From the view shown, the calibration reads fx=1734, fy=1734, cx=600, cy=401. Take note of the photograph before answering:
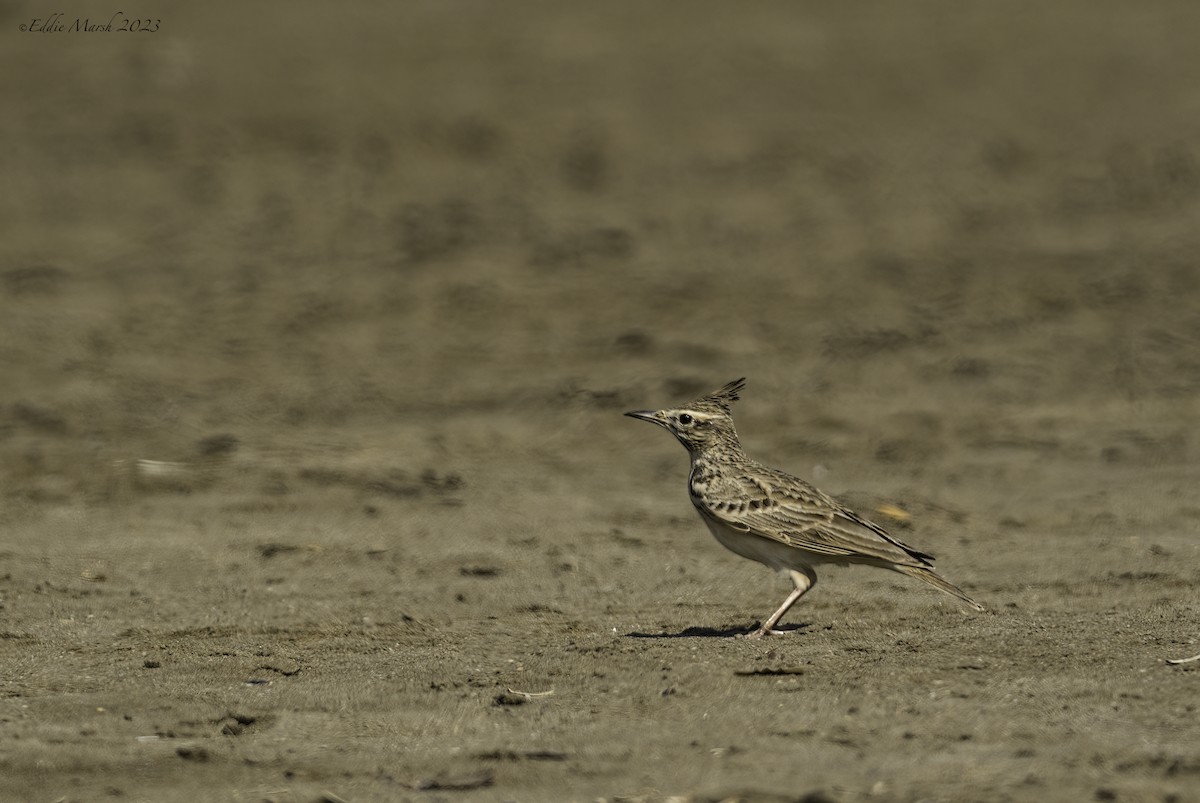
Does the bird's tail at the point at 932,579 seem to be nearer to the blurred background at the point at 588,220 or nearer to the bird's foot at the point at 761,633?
the bird's foot at the point at 761,633

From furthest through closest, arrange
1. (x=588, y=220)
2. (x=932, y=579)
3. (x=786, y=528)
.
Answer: (x=588, y=220) < (x=786, y=528) < (x=932, y=579)

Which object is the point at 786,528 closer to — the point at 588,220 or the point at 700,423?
the point at 700,423

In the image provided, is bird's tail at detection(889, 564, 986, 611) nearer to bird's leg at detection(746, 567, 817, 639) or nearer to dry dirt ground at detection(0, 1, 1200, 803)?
dry dirt ground at detection(0, 1, 1200, 803)

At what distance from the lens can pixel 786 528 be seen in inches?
322

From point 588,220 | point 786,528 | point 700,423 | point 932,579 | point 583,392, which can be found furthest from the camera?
point 588,220

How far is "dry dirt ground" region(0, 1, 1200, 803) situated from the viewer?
21.8ft

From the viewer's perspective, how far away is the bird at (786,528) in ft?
26.4

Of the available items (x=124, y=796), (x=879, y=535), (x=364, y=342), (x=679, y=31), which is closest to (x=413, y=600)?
(x=879, y=535)

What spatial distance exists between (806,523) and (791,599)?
1.20 ft

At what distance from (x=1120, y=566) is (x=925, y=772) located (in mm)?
3964

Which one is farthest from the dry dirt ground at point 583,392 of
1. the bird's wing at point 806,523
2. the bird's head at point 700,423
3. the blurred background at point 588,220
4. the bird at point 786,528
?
the bird's head at point 700,423

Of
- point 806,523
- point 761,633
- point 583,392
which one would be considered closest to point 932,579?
Answer: point 806,523

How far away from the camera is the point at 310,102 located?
60.0 ft

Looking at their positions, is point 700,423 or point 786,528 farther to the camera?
point 700,423
